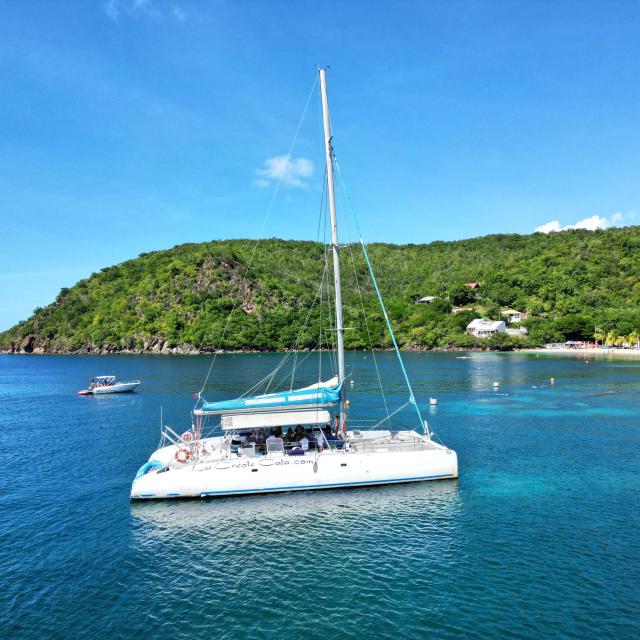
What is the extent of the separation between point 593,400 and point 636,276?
14114cm

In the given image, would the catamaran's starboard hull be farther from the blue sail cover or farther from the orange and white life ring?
the orange and white life ring

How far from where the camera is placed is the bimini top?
2517cm

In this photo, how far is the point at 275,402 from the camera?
25219mm

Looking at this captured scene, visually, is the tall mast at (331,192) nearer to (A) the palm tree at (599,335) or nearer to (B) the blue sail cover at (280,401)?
(B) the blue sail cover at (280,401)

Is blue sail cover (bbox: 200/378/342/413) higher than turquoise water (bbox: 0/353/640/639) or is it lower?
higher

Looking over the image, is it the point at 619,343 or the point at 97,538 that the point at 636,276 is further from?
the point at 97,538

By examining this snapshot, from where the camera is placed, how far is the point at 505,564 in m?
17.2

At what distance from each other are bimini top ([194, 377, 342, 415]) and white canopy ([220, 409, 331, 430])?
0.88ft

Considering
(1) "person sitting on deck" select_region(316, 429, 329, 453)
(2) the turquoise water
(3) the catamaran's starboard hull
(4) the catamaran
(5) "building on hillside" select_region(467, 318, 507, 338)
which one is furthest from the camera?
(5) "building on hillside" select_region(467, 318, 507, 338)

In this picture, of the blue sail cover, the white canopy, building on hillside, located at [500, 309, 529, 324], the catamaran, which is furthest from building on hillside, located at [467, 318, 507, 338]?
the white canopy

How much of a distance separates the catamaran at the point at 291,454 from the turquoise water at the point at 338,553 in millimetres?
741

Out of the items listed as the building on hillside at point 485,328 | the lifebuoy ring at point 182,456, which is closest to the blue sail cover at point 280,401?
the lifebuoy ring at point 182,456

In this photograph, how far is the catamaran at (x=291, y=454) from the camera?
23.2 m

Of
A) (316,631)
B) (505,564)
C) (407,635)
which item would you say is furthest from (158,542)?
(505,564)
